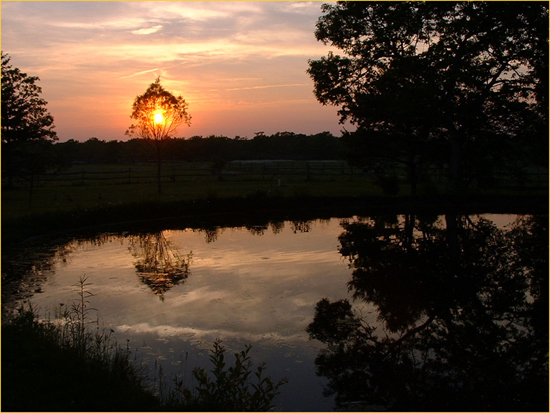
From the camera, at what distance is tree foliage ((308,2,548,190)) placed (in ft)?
87.7

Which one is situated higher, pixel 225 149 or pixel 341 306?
pixel 225 149

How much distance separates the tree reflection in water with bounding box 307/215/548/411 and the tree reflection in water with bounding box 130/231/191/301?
3953mm

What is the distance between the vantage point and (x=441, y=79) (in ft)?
89.2

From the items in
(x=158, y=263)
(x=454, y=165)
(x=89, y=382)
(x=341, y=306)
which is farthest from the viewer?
(x=454, y=165)

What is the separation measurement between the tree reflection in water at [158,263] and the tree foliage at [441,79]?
49.0ft

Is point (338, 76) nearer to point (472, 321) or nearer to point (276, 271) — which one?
point (276, 271)

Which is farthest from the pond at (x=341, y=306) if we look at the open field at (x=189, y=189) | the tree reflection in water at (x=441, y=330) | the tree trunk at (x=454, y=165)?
the tree trunk at (x=454, y=165)

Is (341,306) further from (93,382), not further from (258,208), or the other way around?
(258,208)

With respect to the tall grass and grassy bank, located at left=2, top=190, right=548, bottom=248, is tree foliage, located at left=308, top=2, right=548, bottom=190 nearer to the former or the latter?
grassy bank, located at left=2, top=190, right=548, bottom=248

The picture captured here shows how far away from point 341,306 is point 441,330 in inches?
82.8

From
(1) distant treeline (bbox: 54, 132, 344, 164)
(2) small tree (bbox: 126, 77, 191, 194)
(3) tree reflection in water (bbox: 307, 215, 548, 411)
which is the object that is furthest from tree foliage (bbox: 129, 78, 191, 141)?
(1) distant treeline (bbox: 54, 132, 344, 164)

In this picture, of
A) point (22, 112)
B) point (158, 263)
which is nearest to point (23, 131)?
A: point (22, 112)

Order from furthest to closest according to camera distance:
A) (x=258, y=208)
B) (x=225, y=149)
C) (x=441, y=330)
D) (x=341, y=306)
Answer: (x=225, y=149), (x=258, y=208), (x=341, y=306), (x=441, y=330)

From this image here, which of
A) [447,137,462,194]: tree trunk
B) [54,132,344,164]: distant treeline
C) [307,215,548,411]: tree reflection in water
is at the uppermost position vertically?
[54,132,344,164]: distant treeline
